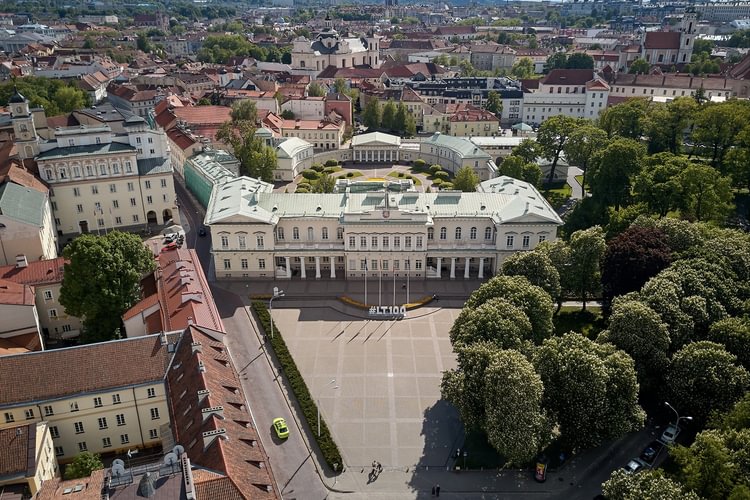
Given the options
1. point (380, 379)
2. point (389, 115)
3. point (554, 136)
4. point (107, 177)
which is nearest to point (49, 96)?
point (107, 177)

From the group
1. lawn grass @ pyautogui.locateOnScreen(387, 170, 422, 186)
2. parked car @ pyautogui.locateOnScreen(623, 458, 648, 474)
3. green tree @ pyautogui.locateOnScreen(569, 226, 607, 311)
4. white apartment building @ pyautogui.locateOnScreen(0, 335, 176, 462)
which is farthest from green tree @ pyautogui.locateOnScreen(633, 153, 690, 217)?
white apartment building @ pyautogui.locateOnScreen(0, 335, 176, 462)

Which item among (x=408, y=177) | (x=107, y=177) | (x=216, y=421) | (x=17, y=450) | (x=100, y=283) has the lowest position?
(x=408, y=177)

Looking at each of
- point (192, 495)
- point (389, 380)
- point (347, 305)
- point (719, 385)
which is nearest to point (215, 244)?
point (347, 305)

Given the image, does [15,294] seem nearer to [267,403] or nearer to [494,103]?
[267,403]

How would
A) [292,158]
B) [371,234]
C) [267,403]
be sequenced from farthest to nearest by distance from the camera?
[292,158] → [371,234] → [267,403]

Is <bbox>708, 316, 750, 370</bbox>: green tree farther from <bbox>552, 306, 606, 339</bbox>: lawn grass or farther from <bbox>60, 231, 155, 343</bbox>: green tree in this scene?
<bbox>60, 231, 155, 343</bbox>: green tree
